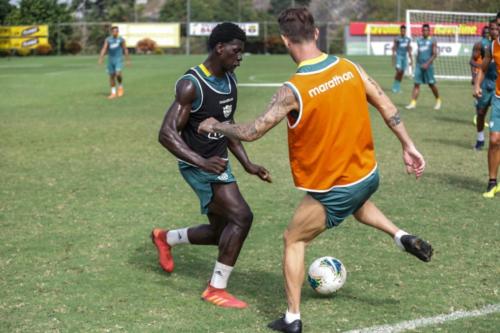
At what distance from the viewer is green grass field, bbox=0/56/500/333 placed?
5781 millimetres

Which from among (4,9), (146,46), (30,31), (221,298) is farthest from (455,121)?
(4,9)

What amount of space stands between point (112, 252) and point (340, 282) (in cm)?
249

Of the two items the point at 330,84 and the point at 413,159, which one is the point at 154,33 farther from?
the point at 330,84

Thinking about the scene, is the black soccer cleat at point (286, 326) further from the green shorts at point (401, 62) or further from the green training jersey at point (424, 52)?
the green shorts at point (401, 62)

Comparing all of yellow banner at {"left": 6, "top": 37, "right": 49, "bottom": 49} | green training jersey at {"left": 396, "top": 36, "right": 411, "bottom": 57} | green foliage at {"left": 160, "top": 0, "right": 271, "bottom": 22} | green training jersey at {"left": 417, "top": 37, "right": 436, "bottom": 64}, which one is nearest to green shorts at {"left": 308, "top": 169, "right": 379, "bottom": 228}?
green training jersey at {"left": 417, "top": 37, "right": 436, "bottom": 64}

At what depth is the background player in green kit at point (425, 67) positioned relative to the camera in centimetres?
2133

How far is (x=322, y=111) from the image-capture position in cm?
508

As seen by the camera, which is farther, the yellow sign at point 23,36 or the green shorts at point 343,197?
the yellow sign at point 23,36

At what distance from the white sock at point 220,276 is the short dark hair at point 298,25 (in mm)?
1950

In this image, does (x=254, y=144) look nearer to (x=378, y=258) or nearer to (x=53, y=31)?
(x=378, y=258)

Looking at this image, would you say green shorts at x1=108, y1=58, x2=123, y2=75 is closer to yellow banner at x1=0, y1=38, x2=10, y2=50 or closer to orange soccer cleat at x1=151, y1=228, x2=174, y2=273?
orange soccer cleat at x1=151, y1=228, x2=174, y2=273

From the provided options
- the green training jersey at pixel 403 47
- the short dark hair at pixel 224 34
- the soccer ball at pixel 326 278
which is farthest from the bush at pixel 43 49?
the soccer ball at pixel 326 278

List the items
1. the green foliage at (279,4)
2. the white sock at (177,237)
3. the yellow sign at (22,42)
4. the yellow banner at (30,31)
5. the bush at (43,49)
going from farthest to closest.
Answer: the green foliage at (279,4)
the bush at (43,49)
the yellow banner at (30,31)
the yellow sign at (22,42)
the white sock at (177,237)

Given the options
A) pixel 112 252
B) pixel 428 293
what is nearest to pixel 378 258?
pixel 428 293
